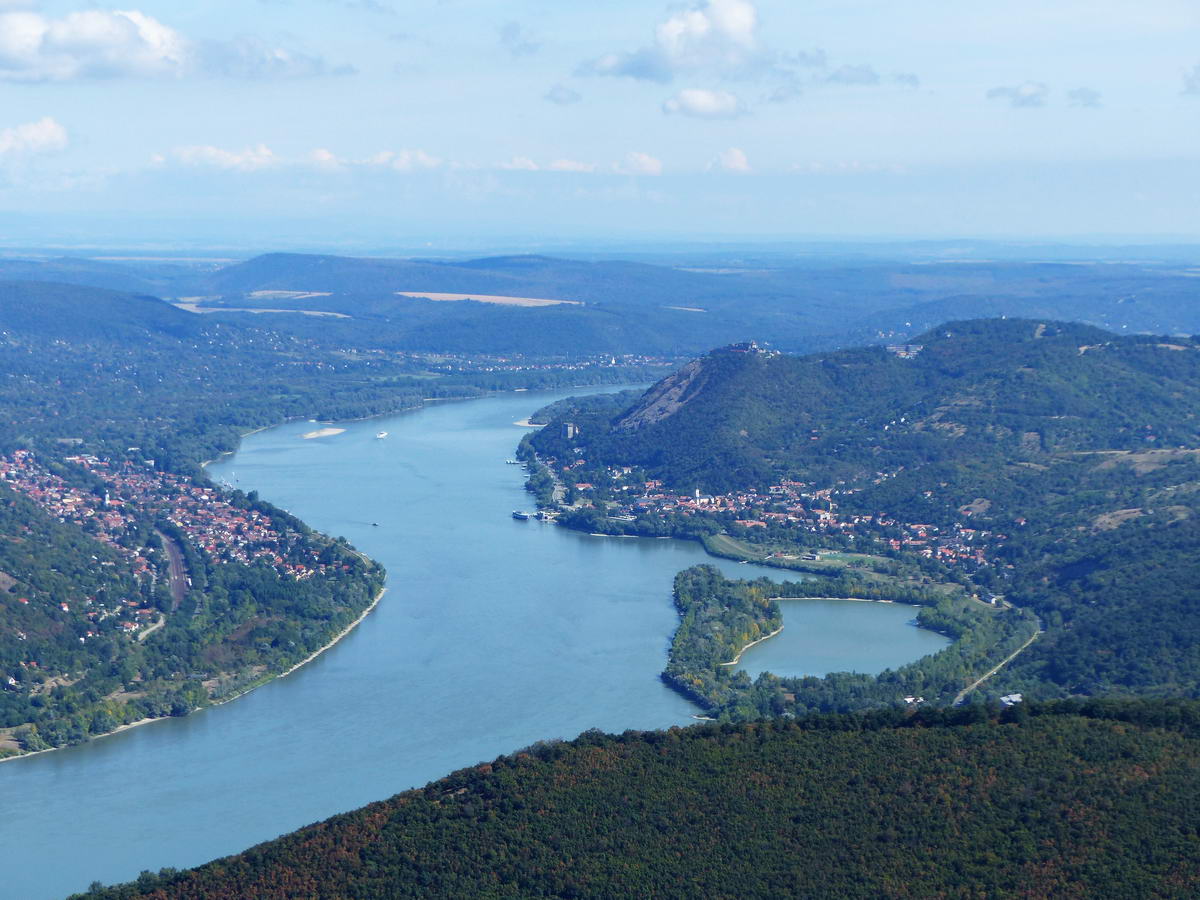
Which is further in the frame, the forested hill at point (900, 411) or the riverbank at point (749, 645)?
the forested hill at point (900, 411)

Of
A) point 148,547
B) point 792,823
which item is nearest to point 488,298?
point 148,547

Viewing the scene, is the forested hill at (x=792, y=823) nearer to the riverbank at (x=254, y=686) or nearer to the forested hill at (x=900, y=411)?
the riverbank at (x=254, y=686)

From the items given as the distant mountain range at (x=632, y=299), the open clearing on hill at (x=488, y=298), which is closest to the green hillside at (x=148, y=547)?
the distant mountain range at (x=632, y=299)

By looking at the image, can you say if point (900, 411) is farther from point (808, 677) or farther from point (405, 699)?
point (405, 699)

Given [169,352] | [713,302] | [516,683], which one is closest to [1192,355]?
[516,683]

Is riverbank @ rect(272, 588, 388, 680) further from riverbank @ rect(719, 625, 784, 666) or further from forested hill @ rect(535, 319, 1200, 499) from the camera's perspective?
forested hill @ rect(535, 319, 1200, 499)

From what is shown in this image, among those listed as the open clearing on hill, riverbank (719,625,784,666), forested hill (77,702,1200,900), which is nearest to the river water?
riverbank (719,625,784,666)
